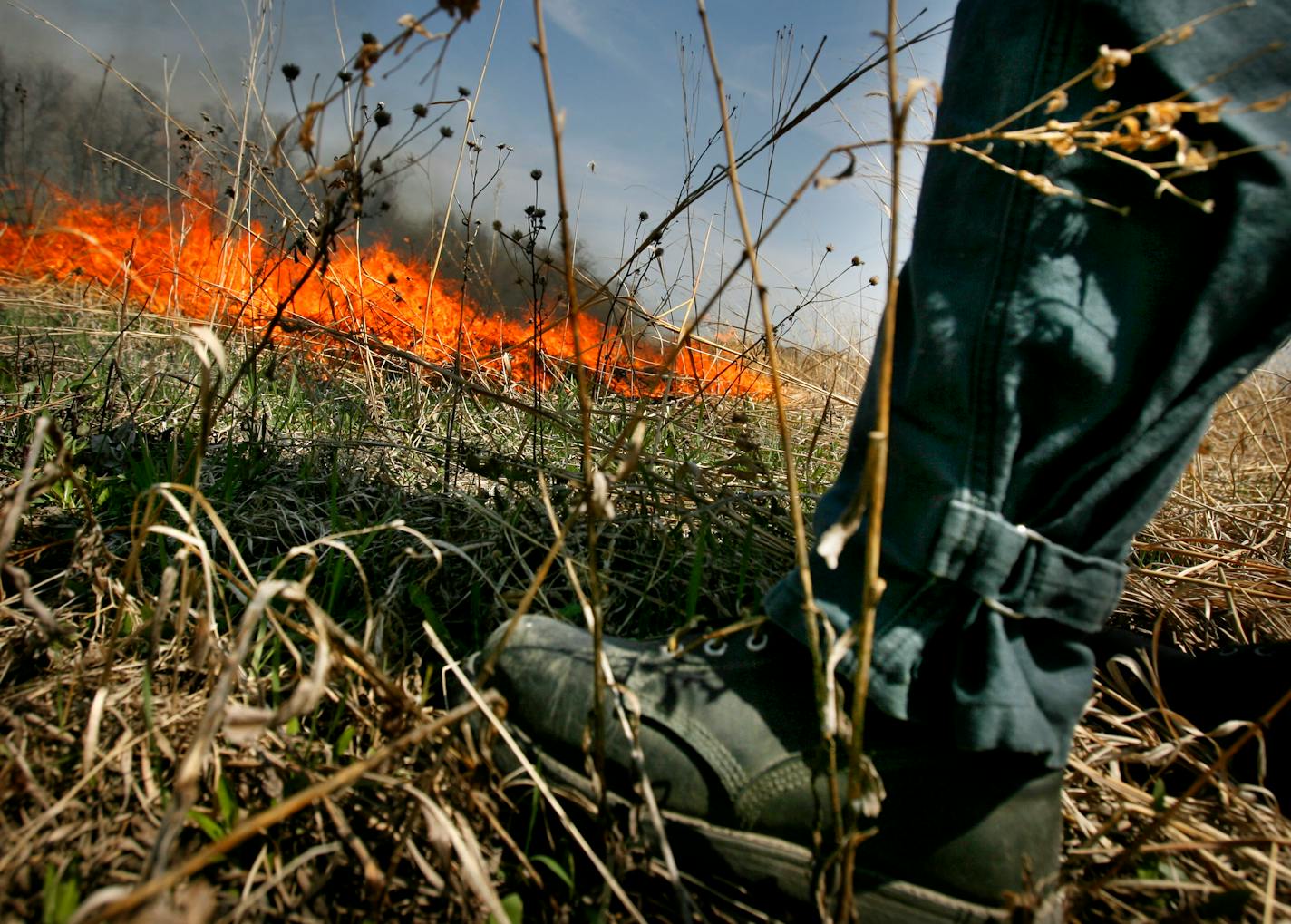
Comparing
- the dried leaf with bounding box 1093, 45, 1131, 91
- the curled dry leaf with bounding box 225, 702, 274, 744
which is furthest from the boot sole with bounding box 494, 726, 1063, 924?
the dried leaf with bounding box 1093, 45, 1131, 91

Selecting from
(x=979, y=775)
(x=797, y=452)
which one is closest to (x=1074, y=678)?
Answer: (x=979, y=775)

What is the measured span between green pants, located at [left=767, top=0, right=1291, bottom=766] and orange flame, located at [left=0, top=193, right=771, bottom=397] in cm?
35

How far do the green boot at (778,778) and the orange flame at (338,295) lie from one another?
1.32 ft

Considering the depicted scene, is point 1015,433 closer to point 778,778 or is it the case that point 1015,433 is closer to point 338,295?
point 778,778

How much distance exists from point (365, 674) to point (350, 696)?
9.3 inches

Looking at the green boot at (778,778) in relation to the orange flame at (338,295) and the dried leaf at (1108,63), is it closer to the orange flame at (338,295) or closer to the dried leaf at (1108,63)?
the orange flame at (338,295)

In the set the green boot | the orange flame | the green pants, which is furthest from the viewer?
the orange flame

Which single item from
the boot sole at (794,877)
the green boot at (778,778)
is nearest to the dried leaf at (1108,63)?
the green boot at (778,778)

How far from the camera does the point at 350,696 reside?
93 cm

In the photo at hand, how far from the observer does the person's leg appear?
2.28ft

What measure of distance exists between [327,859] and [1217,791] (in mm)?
1178

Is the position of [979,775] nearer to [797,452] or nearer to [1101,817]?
[1101,817]

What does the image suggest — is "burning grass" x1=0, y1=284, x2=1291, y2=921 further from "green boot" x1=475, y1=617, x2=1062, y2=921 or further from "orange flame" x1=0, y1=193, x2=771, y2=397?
"orange flame" x1=0, y1=193, x2=771, y2=397

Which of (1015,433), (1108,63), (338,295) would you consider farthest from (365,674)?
Result: (338,295)
